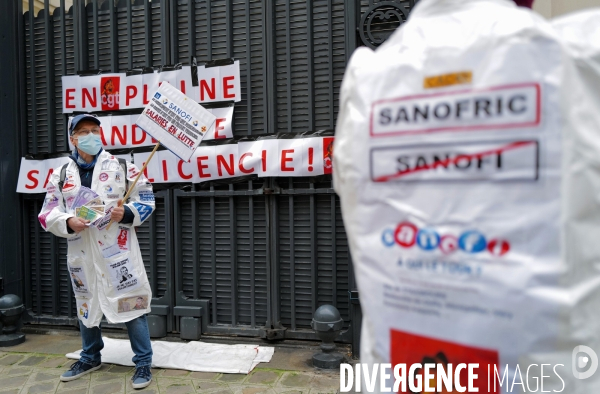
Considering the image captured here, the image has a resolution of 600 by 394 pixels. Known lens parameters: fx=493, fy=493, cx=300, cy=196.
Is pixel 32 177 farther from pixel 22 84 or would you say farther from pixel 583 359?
pixel 583 359

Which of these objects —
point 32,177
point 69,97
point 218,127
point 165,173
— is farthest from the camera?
point 32,177

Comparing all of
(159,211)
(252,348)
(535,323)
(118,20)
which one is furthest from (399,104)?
(118,20)

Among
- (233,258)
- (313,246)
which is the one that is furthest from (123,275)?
(313,246)

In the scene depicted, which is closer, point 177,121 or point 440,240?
point 440,240

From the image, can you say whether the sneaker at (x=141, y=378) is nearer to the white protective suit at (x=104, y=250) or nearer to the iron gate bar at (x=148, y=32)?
the white protective suit at (x=104, y=250)

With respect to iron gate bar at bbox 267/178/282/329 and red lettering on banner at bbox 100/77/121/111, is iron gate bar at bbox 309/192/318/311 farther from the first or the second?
red lettering on banner at bbox 100/77/121/111

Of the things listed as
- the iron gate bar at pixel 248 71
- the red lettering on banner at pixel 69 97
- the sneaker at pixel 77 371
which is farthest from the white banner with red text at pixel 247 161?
the sneaker at pixel 77 371

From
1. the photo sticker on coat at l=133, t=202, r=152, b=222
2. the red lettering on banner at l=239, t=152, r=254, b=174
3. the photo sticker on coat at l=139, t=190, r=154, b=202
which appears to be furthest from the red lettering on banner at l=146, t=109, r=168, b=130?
the red lettering on banner at l=239, t=152, r=254, b=174

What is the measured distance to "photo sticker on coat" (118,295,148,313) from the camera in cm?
399

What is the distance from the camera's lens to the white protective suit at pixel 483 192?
1187mm

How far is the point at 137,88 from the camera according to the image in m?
5.19

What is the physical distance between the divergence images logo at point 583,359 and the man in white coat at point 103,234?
3.40m

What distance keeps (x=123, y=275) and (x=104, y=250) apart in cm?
25

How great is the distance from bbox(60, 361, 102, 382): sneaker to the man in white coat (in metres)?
0.03
